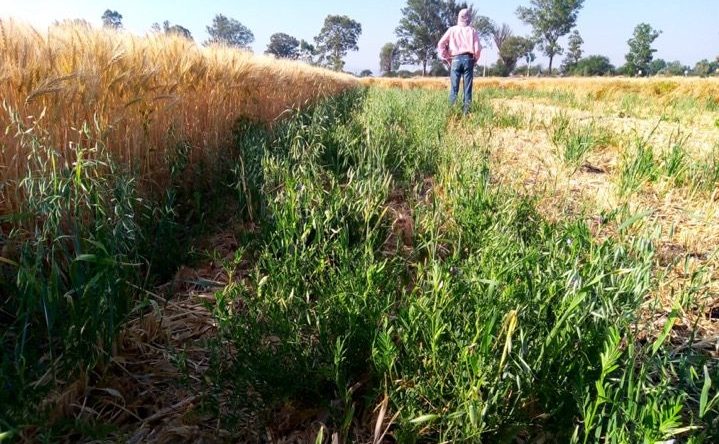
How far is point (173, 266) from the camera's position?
1.89m

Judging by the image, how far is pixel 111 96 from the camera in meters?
2.43

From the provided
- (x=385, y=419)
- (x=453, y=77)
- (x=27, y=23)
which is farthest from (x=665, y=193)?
(x=453, y=77)

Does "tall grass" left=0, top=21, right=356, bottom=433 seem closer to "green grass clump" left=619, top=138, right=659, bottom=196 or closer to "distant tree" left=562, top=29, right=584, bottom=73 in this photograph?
"green grass clump" left=619, top=138, right=659, bottom=196

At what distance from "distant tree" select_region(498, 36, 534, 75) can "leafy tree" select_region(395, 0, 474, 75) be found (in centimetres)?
1109

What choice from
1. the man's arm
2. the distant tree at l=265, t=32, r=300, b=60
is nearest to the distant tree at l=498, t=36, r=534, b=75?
the distant tree at l=265, t=32, r=300, b=60

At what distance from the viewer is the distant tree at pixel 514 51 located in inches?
2753

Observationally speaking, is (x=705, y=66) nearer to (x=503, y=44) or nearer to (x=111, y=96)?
(x=503, y=44)

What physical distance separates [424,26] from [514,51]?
52.9ft

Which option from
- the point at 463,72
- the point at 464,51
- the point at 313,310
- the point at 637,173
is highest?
the point at 464,51

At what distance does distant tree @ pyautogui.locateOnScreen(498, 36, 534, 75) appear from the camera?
229 feet

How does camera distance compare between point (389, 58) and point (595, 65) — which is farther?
point (389, 58)

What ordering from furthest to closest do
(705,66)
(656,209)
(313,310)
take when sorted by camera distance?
(705,66), (656,209), (313,310)

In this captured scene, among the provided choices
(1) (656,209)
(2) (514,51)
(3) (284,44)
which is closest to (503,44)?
(2) (514,51)

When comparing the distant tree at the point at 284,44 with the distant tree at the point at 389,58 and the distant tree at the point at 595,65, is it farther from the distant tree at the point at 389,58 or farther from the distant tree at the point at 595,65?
the distant tree at the point at 595,65
